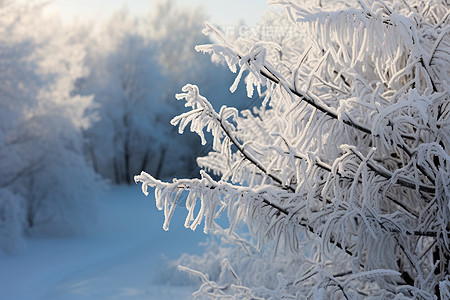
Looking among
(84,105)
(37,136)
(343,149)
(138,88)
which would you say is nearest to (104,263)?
(37,136)

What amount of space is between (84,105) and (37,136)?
1709 millimetres

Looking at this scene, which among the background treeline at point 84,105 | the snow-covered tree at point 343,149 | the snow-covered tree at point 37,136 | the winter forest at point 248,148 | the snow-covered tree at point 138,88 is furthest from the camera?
the snow-covered tree at point 138,88

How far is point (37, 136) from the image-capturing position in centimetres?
1252

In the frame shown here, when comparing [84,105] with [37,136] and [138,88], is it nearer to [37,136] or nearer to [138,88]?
[37,136]

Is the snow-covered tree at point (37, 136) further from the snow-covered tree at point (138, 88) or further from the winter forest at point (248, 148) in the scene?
the snow-covered tree at point (138, 88)

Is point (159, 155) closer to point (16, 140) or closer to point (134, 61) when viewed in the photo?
point (134, 61)

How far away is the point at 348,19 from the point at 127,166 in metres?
23.2

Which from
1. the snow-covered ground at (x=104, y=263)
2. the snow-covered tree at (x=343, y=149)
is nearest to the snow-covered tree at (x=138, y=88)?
the snow-covered ground at (x=104, y=263)

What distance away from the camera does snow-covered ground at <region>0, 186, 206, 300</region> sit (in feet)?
26.5

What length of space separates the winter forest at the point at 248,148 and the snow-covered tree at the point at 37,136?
4 centimetres

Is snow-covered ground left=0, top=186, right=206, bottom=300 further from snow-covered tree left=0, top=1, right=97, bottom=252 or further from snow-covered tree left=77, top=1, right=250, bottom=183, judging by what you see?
snow-covered tree left=77, top=1, right=250, bottom=183

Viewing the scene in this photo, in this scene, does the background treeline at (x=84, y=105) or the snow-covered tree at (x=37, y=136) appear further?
the background treeline at (x=84, y=105)

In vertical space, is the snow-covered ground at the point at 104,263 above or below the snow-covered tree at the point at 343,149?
above

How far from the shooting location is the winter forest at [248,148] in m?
2.59
